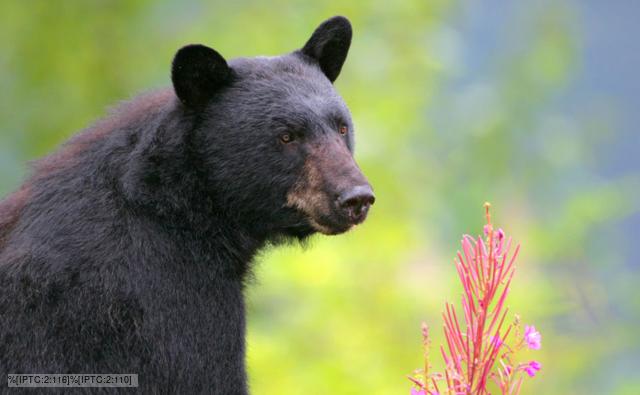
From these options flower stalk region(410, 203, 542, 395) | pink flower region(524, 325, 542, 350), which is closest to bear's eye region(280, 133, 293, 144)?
flower stalk region(410, 203, 542, 395)

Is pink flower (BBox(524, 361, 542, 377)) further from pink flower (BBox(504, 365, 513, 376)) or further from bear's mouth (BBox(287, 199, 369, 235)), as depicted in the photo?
bear's mouth (BBox(287, 199, 369, 235))

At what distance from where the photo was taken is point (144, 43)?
451 inches

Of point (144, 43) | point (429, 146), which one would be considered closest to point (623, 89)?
point (429, 146)

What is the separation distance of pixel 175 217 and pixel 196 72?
1.84 ft

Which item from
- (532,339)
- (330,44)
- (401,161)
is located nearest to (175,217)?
(330,44)

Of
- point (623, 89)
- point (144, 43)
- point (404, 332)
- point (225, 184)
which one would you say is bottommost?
point (225, 184)

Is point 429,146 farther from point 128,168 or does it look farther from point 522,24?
point 128,168

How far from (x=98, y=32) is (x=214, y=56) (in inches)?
283

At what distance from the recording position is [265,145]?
14.4 feet

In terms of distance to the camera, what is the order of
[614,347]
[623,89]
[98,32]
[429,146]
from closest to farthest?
[98,32]
[614,347]
[429,146]
[623,89]

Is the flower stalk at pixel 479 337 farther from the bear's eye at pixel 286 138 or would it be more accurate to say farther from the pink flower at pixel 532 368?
the bear's eye at pixel 286 138

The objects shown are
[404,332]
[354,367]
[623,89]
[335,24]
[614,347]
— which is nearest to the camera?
[335,24]

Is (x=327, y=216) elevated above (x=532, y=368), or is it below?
above

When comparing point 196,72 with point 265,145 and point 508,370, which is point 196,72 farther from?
point 508,370
